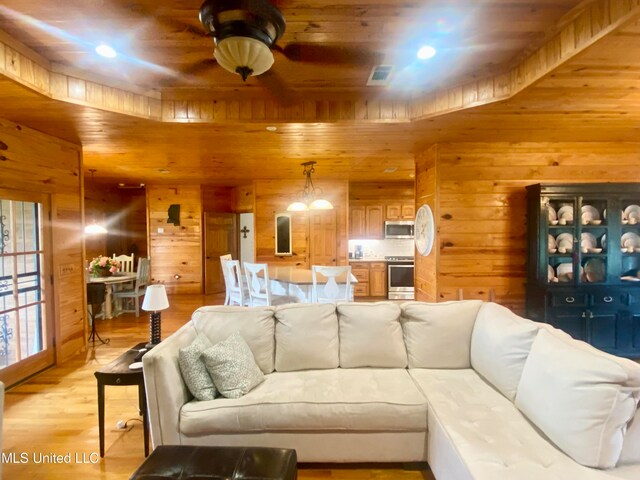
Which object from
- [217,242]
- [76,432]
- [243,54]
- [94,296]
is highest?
[243,54]

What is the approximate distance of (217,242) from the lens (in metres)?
7.70

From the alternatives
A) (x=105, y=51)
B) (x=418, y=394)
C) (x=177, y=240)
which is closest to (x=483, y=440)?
(x=418, y=394)

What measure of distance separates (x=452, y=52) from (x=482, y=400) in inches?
85.6

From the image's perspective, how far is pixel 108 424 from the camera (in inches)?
99.2

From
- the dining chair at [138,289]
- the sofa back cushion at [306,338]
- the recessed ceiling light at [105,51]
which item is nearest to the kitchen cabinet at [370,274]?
the dining chair at [138,289]

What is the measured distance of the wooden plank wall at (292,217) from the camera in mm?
6555

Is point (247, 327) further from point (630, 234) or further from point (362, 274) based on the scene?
point (362, 274)

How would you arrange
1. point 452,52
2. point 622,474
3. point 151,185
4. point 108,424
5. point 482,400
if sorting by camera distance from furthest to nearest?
point 151,185 < point 108,424 < point 452,52 < point 482,400 < point 622,474

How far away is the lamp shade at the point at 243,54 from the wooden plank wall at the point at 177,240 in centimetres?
624

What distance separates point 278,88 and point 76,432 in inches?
112

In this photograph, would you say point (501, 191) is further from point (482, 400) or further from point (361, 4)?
point (361, 4)

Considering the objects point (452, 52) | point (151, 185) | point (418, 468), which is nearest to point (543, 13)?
point (452, 52)

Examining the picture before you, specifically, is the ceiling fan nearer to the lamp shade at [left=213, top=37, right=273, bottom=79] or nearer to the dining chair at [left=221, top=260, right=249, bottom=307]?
the lamp shade at [left=213, top=37, right=273, bottom=79]

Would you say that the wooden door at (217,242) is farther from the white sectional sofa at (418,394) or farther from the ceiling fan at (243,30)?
the ceiling fan at (243,30)
